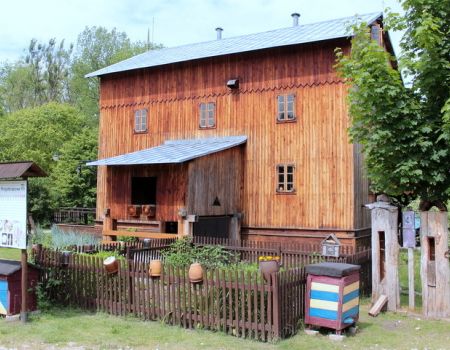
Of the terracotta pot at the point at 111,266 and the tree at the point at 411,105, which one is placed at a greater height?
the tree at the point at 411,105

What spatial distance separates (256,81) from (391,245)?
10577mm

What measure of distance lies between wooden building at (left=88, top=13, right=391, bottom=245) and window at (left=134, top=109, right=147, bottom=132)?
459mm

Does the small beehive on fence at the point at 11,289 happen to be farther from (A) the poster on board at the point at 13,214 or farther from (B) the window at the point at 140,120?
(B) the window at the point at 140,120

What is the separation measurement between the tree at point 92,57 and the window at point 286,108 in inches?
1561

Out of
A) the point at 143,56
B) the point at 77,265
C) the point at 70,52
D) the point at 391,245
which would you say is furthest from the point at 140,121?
the point at 70,52

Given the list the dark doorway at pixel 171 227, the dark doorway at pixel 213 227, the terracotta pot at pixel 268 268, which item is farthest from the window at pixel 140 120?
the terracotta pot at pixel 268 268

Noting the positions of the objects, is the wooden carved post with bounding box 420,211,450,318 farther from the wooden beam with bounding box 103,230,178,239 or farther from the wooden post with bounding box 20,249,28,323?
the wooden beam with bounding box 103,230,178,239

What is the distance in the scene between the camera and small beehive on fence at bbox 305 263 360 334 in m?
8.84

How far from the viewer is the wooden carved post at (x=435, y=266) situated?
10719 millimetres

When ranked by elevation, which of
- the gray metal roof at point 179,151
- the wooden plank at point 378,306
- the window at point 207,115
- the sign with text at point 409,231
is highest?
the window at point 207,115

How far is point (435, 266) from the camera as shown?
10867 millimetres

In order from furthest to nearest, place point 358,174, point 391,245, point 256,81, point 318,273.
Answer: point 256,81, point 358,174, point 391,245, point 318,273

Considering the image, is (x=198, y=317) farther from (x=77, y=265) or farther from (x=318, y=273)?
(x=77, y=265)

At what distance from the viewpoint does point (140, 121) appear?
23.2 metres
